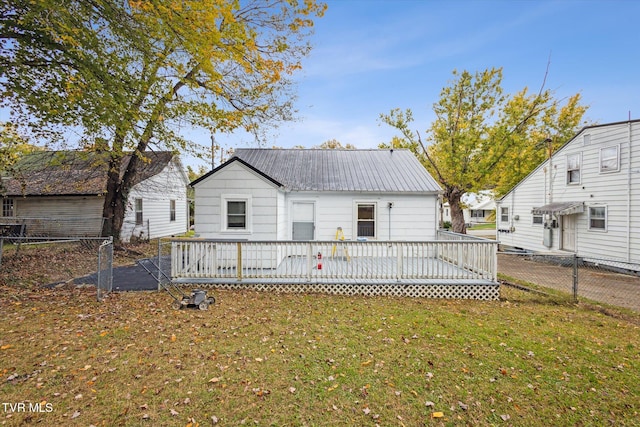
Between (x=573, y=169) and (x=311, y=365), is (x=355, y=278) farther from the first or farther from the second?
(x=573, y=169)

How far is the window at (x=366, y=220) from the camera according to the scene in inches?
428

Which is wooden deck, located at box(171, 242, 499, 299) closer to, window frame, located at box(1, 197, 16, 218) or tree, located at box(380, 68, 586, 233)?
tree, located at box(380, 68, 586, 233)

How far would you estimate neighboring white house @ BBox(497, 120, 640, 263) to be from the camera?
9977mm

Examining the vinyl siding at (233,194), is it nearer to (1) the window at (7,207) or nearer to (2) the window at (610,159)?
(2) the window at (610,159)

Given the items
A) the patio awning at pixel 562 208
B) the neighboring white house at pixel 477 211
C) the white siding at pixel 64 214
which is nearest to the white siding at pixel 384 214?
the patio awning at pixel 562 208

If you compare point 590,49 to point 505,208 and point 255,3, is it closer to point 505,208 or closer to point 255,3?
point 505,208


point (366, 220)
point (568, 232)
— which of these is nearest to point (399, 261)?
point (366, 220)

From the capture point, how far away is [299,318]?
553 cm

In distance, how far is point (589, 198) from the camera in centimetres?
1155

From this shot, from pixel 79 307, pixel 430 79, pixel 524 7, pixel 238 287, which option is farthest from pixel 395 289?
pixel 430 79

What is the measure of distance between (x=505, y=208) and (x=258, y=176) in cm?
1593

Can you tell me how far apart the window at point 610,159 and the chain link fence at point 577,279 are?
149 inches

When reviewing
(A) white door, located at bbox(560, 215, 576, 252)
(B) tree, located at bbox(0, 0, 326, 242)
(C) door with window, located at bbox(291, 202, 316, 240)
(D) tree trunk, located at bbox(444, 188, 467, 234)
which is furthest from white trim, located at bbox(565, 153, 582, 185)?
(B) tree, located at bbox(0, 0, 326, 242)

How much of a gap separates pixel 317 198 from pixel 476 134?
42.3 ft
